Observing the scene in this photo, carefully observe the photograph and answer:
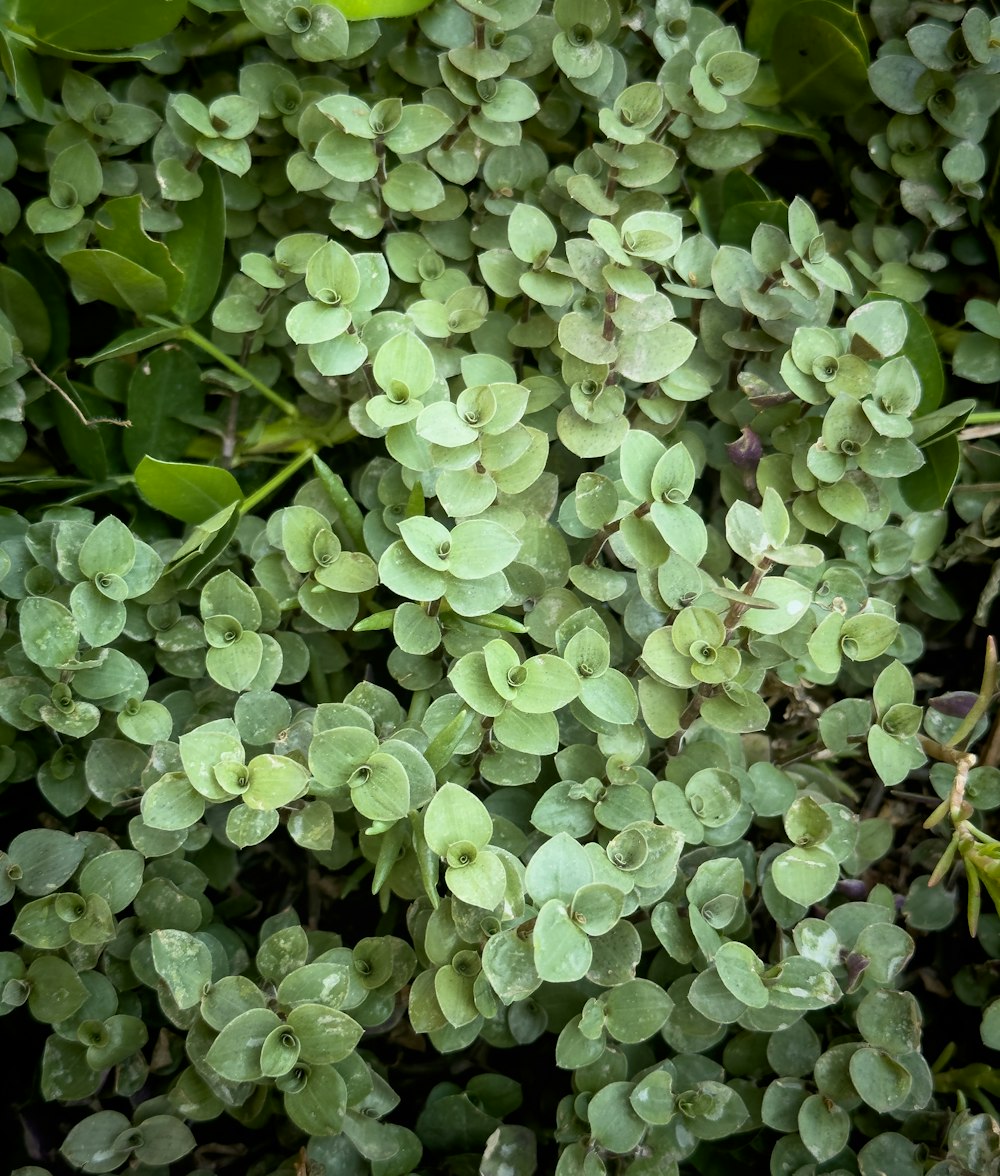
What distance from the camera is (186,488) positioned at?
3.15 feet

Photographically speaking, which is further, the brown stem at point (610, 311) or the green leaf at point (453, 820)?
the brown stem at point (610, 311)

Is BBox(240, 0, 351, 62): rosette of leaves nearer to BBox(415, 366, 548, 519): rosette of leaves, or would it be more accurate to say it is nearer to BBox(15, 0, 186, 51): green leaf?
BBox(15, 0, 186, 51): green leaf

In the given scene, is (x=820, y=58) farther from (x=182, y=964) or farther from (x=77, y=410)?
(x=182, y=964)

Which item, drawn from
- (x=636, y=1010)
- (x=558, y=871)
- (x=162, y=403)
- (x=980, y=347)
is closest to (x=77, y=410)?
(x=162, y=403)

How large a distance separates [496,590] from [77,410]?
1.56ft

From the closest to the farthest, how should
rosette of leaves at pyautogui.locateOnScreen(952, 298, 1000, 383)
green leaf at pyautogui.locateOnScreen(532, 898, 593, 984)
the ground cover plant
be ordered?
1. green leaf at pyautogui.locateOnScreen(532, 898, 593, 984)
2. the ground cover plant
3. rosette of leaves at pyautogui.locateOnScreen(952, 298, 1000, 383)

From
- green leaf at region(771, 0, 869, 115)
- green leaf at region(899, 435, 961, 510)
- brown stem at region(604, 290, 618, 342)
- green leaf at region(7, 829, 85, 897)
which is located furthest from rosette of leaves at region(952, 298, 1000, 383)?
green leaf at region(7, 829, 85, 897)

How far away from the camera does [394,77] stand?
3.54 ft

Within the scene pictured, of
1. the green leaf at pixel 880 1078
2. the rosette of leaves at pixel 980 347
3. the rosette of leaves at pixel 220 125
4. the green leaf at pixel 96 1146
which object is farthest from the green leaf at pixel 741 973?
the rosette of leaves at pixel 220 125

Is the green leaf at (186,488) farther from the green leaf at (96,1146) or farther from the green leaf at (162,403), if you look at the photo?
the green leaf at (96,1146)

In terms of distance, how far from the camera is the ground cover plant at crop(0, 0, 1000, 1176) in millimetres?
845

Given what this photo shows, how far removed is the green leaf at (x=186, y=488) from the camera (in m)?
0.94

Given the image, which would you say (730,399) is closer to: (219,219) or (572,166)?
(572,166)

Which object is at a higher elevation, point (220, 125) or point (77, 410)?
point (220, 125)
